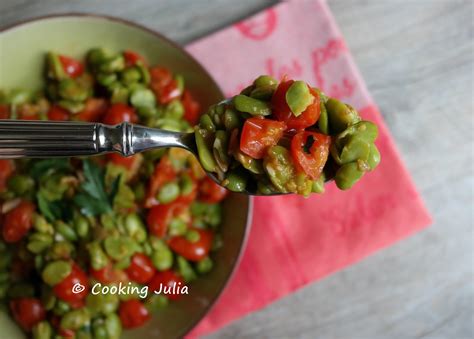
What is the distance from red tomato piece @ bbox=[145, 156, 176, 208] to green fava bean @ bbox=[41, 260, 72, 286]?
25 cm

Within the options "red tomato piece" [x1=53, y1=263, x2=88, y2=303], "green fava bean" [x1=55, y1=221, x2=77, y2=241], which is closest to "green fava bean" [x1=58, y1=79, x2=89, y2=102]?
"green fava bean" [x1=55, y1=221, x2=77, y2=241]

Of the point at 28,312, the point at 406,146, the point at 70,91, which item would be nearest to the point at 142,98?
the point at 70,91

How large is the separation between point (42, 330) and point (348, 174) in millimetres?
844

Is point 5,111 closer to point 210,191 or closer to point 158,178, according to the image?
point 158,178

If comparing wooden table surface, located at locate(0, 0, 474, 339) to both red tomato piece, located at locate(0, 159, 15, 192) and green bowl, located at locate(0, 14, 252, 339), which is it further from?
red tomato piece, located at locate(0, 159, 15, 192)

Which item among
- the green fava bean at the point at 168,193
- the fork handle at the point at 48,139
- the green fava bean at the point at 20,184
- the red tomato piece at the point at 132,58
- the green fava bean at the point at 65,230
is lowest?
the green fava bean at the point at 168,193

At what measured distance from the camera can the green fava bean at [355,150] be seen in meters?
0.78

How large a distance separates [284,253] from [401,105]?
1.94 feet

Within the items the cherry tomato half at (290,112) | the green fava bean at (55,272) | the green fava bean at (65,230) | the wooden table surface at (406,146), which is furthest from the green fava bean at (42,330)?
the cherry tomato half at (290,112)

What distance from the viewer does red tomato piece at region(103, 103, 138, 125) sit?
116 cm

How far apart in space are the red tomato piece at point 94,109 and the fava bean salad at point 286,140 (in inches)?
19.1

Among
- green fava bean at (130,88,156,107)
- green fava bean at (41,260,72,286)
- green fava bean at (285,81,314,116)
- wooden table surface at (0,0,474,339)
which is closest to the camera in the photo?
green fava bean at (285,81,314,116)

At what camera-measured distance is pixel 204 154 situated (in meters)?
0.83

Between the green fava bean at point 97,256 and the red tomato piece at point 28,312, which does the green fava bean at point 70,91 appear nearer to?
the green fava bean at point 97,256
